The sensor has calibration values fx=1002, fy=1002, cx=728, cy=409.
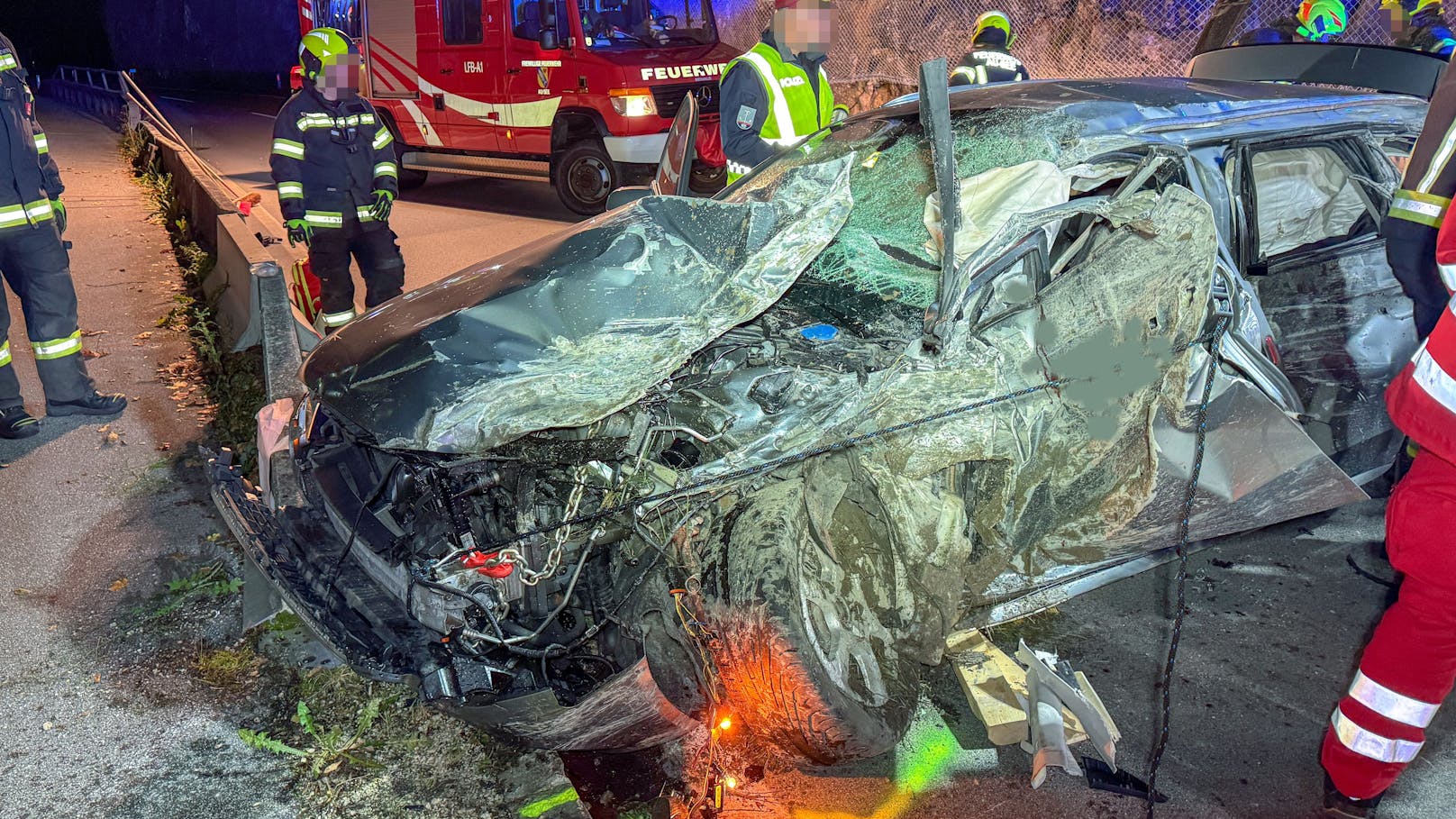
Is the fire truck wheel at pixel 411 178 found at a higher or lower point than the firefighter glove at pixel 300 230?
lower

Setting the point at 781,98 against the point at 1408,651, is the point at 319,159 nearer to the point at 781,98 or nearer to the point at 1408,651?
the point at 781,98

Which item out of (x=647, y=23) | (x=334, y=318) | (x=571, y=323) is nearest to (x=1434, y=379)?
(x=571, y=323)

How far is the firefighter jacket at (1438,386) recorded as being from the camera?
7.16ft

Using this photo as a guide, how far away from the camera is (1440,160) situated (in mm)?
2838

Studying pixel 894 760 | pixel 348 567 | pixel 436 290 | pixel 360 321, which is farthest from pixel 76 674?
pixel 894 760

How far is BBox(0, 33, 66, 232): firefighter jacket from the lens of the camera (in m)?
4.41

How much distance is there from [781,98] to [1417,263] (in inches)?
112

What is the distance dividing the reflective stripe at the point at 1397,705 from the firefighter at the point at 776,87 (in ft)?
11.1

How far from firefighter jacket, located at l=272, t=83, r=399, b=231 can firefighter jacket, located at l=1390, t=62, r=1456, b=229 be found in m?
4.60

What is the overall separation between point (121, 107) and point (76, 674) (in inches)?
753

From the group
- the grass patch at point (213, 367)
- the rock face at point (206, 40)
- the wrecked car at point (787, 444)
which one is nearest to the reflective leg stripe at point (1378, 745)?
the wrecked car at point (787, 444)

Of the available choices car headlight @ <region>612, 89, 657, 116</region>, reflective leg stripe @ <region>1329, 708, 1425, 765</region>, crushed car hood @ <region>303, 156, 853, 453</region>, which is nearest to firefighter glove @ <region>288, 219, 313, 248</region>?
crushed car hood @ <region>303, 156, 853, 453</region>

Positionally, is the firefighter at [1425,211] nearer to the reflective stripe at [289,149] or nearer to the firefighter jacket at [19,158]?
the reflective stripe at [289,149]

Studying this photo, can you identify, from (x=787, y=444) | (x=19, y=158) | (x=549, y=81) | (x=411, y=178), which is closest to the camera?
(x=787, y=444)
